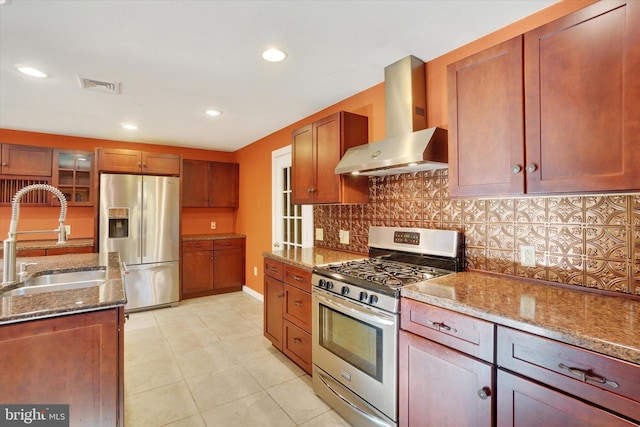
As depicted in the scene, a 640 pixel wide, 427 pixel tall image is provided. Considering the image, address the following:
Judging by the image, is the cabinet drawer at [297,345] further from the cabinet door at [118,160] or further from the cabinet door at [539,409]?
the cabinet door at [118,160]

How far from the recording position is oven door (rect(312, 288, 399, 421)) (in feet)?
5.44

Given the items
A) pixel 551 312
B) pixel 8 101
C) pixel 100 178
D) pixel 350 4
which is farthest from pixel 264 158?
pixel 551 312

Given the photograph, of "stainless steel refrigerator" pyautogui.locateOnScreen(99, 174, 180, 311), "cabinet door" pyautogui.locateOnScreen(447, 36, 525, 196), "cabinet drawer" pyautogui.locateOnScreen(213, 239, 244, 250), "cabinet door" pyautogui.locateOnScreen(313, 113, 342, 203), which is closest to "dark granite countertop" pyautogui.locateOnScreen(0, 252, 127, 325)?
"cabinet door" pyautogui.locateOnScreen(313, 113, 342, 203)

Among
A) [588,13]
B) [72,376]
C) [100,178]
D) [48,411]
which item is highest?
[588,13]

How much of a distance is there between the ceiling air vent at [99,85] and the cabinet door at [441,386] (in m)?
2.92

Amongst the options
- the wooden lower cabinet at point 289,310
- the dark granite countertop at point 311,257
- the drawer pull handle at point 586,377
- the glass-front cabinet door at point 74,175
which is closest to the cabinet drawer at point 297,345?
the wooden lower cabinet at point 289,310

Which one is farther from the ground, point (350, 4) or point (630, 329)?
point (350, 4)

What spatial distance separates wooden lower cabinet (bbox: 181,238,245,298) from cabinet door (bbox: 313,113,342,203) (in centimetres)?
267

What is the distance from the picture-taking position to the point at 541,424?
1114 mm

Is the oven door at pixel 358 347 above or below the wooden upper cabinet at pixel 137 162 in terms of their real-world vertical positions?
below

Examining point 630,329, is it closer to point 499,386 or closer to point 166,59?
point 499,386

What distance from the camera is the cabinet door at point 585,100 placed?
45.9 inches

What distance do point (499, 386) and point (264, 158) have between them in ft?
12.6

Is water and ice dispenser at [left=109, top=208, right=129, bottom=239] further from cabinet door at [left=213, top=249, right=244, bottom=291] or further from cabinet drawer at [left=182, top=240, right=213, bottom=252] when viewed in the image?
cabinet door at [left=213, top=249, right=244, bottom=291]
